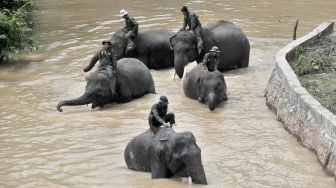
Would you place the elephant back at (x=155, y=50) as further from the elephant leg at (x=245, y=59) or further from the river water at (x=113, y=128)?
the elephant leg at (x=245, y=59)

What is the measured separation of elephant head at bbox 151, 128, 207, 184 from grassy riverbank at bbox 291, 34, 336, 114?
8.98ft

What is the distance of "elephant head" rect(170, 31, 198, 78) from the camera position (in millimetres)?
16000

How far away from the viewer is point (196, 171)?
8.80 meters

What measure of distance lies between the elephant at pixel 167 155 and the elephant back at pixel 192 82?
14.4 feet

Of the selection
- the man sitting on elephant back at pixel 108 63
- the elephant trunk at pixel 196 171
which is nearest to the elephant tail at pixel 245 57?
the man sitting on elephant back at pixel 108 63

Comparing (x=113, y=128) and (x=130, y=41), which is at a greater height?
(x=130, y=41)

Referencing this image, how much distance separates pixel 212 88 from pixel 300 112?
2.82 metres

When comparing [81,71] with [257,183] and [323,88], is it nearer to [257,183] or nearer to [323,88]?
[323,88]

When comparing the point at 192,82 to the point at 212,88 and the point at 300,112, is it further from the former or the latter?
the point at 300,112

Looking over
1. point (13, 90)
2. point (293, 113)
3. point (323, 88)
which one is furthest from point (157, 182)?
point (13, 90)

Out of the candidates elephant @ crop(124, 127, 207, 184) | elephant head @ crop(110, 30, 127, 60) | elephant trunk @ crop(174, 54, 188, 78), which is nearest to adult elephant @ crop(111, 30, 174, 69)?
elephant head @ crop(110, 30, 127, 60)

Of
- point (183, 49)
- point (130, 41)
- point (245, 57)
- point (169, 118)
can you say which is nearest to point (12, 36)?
point (130, 41)

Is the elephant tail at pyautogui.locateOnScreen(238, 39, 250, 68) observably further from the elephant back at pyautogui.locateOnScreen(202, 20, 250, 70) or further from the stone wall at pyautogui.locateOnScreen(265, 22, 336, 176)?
the stone wall at pyautogui.locateOnScreen(265, 22, 336, 176)

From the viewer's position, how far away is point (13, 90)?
15102 millimetres
